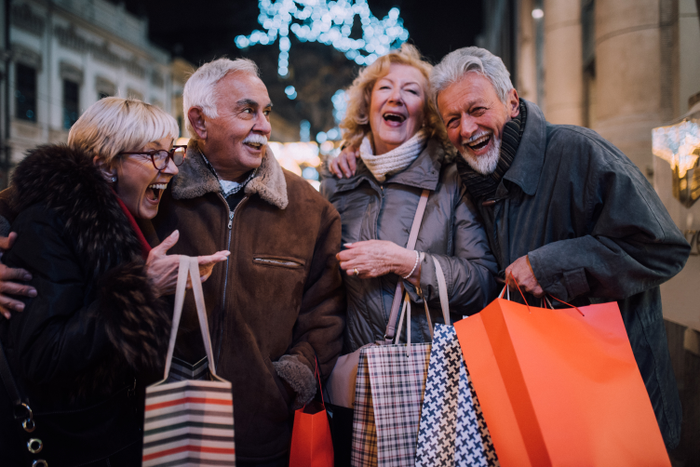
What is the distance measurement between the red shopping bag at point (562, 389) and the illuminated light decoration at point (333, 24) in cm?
1055

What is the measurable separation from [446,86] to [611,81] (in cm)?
247

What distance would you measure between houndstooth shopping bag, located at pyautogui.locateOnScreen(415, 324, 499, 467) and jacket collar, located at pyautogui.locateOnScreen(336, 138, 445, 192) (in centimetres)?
74

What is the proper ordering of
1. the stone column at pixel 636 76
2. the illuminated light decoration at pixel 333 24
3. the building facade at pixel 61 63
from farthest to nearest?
the building facade at pixel 61 63 → the illuminated light decoration at pixel 333 24 → the stone column at pixel 636 76

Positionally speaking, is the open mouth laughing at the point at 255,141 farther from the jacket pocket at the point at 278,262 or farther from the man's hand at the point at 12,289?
the man's hand at the point at 12,289

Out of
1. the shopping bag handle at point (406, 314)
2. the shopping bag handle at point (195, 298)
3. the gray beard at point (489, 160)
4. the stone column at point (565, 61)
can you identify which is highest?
the stone column at point (565, 61)

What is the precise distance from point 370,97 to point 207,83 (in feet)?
3.24

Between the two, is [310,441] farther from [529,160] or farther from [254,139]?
[529,160]

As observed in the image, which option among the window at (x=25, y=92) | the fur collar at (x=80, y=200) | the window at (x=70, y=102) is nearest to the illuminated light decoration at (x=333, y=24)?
the window at (x=25, y=92)

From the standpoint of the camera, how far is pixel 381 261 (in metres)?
1.79

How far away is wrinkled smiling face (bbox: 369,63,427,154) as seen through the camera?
2281mm

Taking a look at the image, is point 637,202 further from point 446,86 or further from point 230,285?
point 230,285

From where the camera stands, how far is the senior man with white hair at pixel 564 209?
1528 mm

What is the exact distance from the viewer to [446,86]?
194 centimetres

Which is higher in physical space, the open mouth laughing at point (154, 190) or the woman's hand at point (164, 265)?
the open mouth laughing at point (154, 190)
